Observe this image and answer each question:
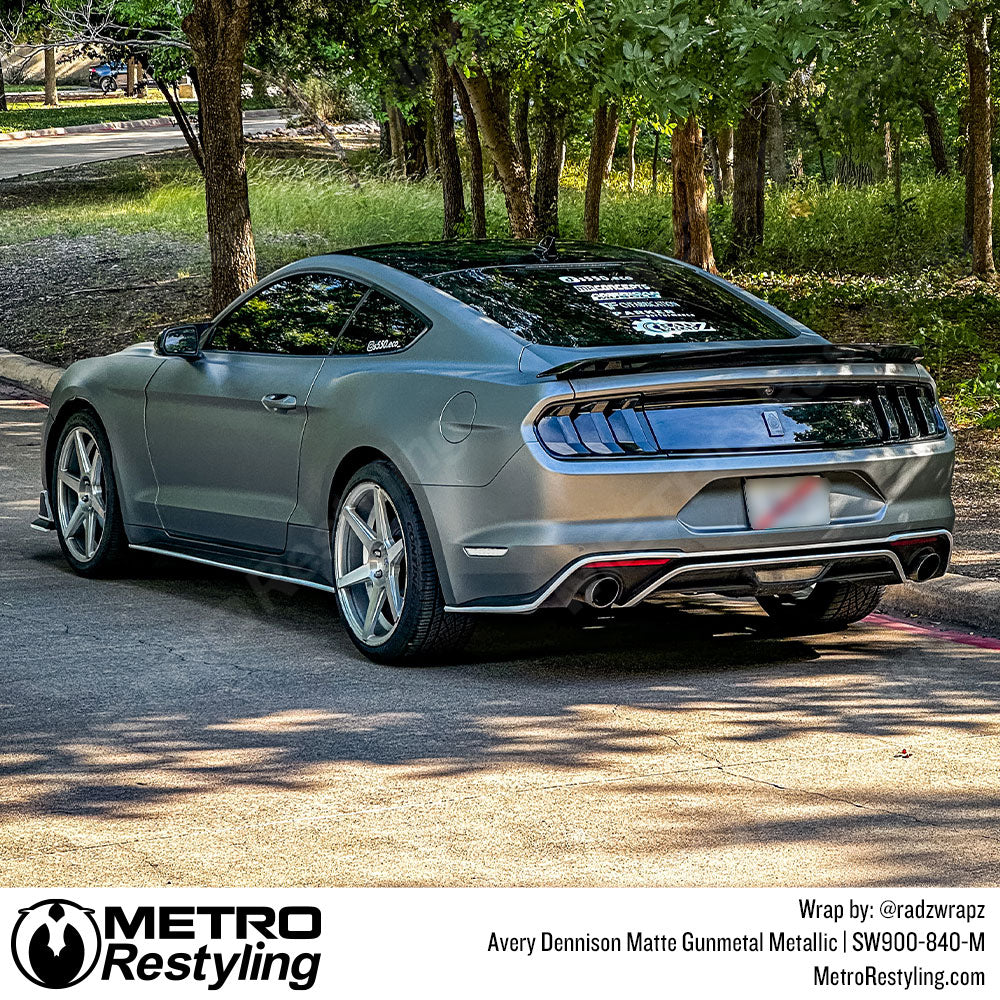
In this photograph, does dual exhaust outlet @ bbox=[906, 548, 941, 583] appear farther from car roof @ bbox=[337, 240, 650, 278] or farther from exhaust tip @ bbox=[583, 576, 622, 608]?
car roof @ bbox=[337, 240, 650, 278]

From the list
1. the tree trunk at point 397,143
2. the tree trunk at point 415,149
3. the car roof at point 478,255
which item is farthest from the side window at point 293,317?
the tree trunk at point 415,149

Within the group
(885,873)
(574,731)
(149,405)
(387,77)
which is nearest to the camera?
(885,873)

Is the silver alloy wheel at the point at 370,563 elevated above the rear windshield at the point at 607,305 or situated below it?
below

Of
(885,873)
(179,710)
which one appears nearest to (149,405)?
(179,710)

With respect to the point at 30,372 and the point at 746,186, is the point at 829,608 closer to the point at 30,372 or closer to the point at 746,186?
the point at 30,372

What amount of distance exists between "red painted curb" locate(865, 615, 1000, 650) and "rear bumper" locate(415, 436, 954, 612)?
1.06 metres

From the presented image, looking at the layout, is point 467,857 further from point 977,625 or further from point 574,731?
point 977,625

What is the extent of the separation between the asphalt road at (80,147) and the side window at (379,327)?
30927mm

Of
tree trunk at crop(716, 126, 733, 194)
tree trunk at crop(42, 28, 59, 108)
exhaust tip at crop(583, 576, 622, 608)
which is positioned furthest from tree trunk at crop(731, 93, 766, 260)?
tree trunk at crop(42, 28, 59, 108)

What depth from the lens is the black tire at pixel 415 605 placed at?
265 inches

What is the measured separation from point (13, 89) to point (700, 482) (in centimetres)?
8464

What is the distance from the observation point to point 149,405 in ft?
27.7

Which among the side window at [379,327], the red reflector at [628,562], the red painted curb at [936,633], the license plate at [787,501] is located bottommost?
the red painted curb at [936,633]

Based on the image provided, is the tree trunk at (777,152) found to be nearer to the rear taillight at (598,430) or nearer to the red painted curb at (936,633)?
the red painted curb at (936,633)
